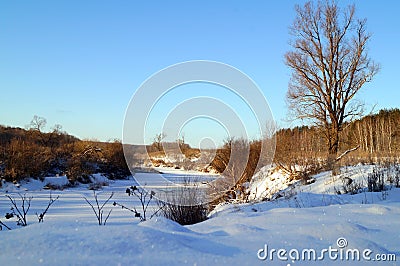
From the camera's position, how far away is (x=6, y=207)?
23.1 ft

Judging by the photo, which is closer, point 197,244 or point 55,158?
point 197,244

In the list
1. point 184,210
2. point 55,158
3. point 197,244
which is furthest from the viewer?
point 55,158

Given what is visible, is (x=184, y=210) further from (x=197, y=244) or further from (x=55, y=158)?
(x=55, y=158)

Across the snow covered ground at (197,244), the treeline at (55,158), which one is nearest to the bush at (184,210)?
the snow covered ground at (197,244)

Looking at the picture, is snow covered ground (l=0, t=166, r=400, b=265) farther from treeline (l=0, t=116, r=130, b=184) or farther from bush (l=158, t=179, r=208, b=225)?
treeline (l=0, t=116, r=130, b=184)

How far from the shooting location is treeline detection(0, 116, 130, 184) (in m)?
12.1

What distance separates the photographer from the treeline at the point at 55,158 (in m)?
12.1

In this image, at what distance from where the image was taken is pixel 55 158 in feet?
51.4

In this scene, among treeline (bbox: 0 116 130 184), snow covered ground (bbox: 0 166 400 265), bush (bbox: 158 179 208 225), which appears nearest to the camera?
snow covered ground (bbox: 0 166 400 265)

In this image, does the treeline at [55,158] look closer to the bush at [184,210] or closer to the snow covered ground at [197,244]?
the bush at [184,210]

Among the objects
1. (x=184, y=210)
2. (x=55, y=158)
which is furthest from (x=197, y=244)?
(x=55, y=158)

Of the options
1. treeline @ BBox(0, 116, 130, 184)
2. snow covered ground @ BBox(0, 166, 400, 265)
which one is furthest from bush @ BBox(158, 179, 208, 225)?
treeline @ BBox(0, 116, 130, 184)

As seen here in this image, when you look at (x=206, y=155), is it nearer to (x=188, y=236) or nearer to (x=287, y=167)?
(x=287, y=167)

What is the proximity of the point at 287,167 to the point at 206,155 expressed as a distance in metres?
3.50
